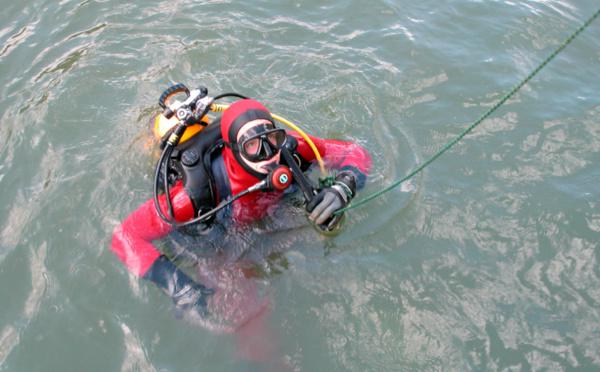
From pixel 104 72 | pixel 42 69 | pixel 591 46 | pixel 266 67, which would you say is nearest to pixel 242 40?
pixel 266 67

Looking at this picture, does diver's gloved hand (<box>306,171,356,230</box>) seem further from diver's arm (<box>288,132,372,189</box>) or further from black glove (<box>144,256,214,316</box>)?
black glove (<box>144,256,214,316</box>)

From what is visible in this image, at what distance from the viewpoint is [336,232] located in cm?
412

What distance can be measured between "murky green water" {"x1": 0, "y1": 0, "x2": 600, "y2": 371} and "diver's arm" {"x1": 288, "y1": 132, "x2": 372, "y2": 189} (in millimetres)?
246

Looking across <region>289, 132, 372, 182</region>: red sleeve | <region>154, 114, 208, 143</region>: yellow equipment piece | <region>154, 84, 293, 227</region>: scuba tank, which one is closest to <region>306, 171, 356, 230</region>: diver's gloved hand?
<region>154, 84, 293, 227</region>: scuba tank

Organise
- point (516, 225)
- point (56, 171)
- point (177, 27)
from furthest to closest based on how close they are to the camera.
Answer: point (177, 27)
point (56, 171)
point (516, 225)

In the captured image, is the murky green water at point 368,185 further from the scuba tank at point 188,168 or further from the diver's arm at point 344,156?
the scuba tank at point 188,168

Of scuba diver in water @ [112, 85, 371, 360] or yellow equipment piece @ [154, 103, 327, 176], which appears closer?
scuba diver in water @ [112, 85, 371, 360]

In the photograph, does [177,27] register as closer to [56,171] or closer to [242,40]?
[242,40]

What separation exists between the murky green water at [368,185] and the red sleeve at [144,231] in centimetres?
26

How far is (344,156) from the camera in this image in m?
4.48

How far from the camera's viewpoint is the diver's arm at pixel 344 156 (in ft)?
14.2

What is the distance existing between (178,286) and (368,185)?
198cm

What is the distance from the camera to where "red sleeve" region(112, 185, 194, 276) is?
3648mm

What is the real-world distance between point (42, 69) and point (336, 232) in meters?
4.17
